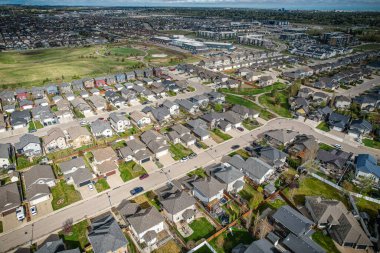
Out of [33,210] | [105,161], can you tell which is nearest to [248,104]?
[105,161]

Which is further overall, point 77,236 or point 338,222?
point 338,222

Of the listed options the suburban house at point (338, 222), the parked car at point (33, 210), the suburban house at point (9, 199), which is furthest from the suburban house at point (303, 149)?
the suburban house at point (9, 199)

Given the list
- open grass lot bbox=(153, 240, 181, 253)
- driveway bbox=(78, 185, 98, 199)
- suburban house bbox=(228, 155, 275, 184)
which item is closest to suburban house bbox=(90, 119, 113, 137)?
driveway bbox=(78, 185, 98, 199)

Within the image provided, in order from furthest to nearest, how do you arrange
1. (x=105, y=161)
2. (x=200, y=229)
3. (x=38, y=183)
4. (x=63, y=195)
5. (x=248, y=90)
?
(x=248, y=90) < (x=105, y=161) < (x=38, y=183) < (x=63, y=195) < (x=200, y=229)

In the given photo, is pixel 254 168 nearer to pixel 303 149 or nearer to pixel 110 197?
pixel 303 149

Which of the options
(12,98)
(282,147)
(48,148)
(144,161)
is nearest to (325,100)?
(282,147)

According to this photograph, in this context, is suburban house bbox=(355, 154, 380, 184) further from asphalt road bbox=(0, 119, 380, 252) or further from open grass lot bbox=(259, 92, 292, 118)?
open grass lot bbox=(259, 92, 292, 118)

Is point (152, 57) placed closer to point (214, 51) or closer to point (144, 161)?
point (214, 51)
